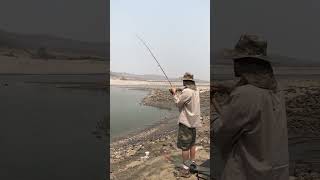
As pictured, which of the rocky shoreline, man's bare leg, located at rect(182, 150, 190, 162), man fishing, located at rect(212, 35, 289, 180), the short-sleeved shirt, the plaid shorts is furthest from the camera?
the rocky shoreline

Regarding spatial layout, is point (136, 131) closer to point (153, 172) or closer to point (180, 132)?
point (153, 172)

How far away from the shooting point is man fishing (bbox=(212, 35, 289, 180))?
2.17 meters

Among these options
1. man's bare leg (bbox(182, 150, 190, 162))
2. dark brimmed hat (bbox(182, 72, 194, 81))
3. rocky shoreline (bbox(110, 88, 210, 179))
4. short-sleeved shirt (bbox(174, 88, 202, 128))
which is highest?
dark brimmed hat (bbox(182, 72, 194, 81))

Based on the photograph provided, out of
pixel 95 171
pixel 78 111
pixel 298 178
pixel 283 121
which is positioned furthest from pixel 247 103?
pixel 78 111

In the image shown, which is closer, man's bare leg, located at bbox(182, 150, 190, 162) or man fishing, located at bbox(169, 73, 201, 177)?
man fishing, located at bbox(169, 73, 201, 177)

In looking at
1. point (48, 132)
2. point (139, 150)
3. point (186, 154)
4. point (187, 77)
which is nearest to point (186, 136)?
point (186, 154)

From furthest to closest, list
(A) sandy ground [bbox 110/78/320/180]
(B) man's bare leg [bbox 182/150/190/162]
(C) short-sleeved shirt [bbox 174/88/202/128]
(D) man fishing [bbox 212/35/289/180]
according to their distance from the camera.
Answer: (A) sandy ground [bbox 110/78/320/180] < (B) man's bare leg [bbox 182/150/190/162] < (C) short-sleeved shirt [bbox 174/88/202/128] < (D) man fishing [bbox 212/35/289/180]

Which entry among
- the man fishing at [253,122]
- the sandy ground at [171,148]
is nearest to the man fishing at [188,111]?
the sandy ground at [171,148]

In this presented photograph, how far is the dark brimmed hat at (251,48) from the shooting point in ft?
7.48

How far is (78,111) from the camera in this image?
1314cm

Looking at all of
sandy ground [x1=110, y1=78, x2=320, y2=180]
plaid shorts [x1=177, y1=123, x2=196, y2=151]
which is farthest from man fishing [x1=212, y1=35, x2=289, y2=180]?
plaid shorts [x1=177, y1=123, x2=196, y2=151]

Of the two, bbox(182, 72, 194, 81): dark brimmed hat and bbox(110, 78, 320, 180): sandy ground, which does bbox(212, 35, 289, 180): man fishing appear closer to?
bbox(110, 78, 320, 180): sandy ground

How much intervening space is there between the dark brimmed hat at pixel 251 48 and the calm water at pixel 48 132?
5.29 m

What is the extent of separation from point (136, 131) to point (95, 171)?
6828mm
